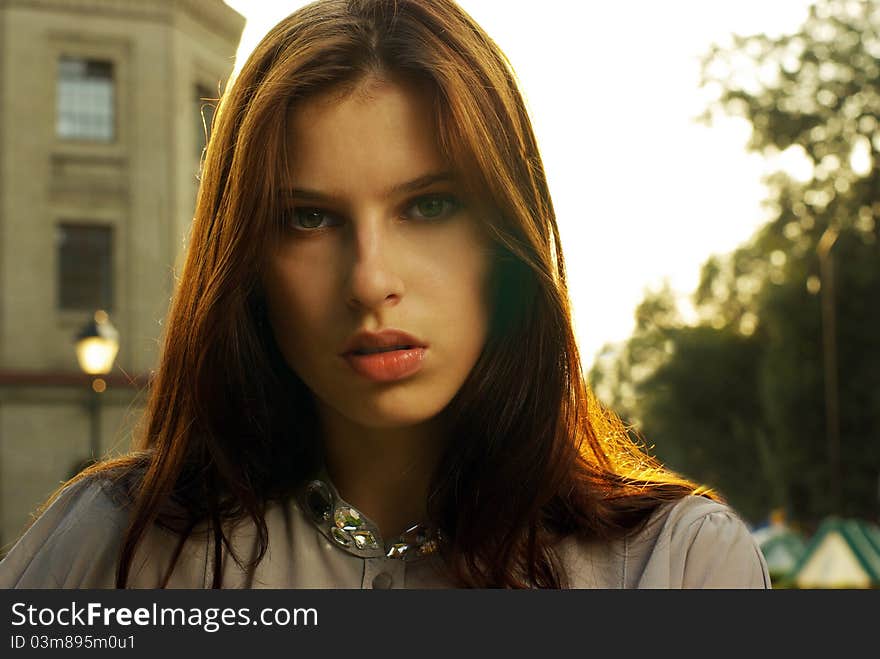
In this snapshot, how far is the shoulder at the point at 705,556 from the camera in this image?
182 centimetres

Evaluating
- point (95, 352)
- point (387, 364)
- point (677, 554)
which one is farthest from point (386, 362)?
point (95, 352)

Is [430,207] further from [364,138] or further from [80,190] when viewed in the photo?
[80,190]

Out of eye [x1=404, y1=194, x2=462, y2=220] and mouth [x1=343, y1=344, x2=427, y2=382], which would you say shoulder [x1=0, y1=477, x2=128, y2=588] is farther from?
eye [x1=404, y1=194, x2=462, y2=220]

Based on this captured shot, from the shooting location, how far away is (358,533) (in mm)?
1909

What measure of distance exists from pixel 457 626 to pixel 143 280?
67.8 feet

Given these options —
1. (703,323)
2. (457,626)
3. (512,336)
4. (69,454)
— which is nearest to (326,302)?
(512,336)

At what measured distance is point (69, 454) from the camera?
69.7ft

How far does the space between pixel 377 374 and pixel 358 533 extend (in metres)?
0.26

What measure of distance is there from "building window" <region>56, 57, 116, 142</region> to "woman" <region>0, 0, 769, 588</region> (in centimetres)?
2074

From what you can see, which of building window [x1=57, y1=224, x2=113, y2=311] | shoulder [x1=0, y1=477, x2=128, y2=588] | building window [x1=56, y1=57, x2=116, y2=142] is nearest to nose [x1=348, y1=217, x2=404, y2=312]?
shoulder [x1=0, y1=477, x2=128, y2=588]

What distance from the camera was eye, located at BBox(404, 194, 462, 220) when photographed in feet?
5.98

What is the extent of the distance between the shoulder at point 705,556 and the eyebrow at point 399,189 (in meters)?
0.57

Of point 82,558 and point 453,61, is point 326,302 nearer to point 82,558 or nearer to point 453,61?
point 453,61

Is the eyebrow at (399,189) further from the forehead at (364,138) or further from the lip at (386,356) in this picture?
the lip at (386,356)
